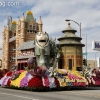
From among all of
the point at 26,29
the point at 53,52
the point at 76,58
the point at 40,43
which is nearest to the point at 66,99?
the point at 40,43

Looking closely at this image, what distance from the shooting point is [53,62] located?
23.2m

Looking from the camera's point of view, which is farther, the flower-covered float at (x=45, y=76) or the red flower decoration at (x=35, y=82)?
the flower-covered float at (x=45, y=76)

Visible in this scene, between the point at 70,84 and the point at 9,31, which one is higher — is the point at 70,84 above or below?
below

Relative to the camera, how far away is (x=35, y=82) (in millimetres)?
17422

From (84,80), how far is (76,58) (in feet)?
38.1

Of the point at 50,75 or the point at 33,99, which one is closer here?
the point at 33,99

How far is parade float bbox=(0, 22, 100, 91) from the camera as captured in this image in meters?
17.7

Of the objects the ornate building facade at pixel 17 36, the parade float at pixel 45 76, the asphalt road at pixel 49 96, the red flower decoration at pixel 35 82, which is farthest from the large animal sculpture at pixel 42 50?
the ornate building facade at pixel 17 36

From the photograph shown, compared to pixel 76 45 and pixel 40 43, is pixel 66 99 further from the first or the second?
pixel 76 45

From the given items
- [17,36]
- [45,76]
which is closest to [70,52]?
[45,76]

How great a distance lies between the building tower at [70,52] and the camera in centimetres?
3095

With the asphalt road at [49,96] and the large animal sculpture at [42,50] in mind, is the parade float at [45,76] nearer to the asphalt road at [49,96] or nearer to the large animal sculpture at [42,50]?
the large animal sculpture at [42,50]

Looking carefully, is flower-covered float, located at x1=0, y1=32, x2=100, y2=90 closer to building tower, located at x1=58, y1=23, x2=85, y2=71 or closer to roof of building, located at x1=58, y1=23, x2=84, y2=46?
building tower, located at x1=58, y1=23, x2=85, y2=71

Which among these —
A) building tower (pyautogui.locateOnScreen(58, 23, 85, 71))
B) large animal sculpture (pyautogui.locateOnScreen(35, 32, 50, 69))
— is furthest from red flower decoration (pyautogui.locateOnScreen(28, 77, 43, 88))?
building tower (pyautogui.locateOnScreen(58, 23, 85, 71))
